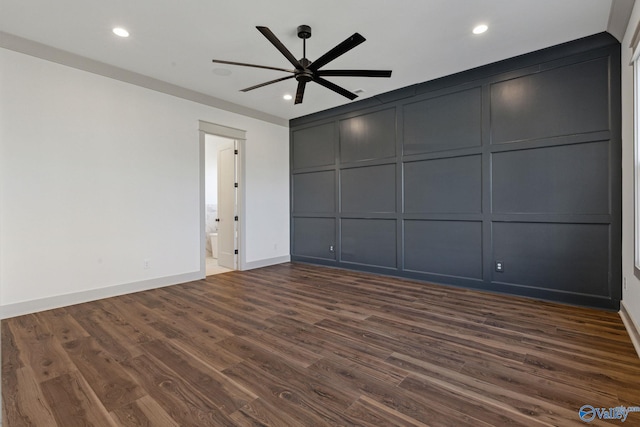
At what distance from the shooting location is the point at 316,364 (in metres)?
2.16

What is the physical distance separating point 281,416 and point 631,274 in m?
3.30

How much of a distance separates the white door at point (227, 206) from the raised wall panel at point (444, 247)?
10.3 feet

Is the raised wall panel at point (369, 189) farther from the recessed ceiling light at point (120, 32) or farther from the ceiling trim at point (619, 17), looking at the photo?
the recessed ceiling light at point (120, 32)

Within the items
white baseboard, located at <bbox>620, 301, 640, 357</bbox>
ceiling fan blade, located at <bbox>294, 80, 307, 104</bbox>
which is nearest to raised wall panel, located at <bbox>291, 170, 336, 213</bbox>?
ceiling fan blade, located at <bbox>294, 80, 307, 104</bbox>

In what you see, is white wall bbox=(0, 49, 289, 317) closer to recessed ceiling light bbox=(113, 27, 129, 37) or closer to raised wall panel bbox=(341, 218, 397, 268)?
recessed ceiling light bbox=(113, 27, 129, 37)

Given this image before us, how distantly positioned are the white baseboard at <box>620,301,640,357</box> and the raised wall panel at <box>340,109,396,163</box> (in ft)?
10.6

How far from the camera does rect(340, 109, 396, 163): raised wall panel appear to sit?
489 centimetres

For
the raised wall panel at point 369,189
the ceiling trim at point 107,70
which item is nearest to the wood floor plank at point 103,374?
the ceiling trim at point 107,70

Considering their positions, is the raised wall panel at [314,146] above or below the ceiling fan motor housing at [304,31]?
below

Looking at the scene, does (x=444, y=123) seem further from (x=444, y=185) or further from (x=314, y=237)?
(x=314, y=237)

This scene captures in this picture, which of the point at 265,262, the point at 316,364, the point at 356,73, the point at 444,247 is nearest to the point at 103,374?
the point at 316,364

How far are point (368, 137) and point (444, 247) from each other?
2.22m

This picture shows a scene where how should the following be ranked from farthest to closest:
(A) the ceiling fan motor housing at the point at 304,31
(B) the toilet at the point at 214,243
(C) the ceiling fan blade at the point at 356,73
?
(B) the toilet at the point at 214,243 → (A) the ceiling fan motor housing at the point at 304,31 → (C) the ceiling fan blade at the point at 356,73

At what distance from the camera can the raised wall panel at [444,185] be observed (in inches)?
160
